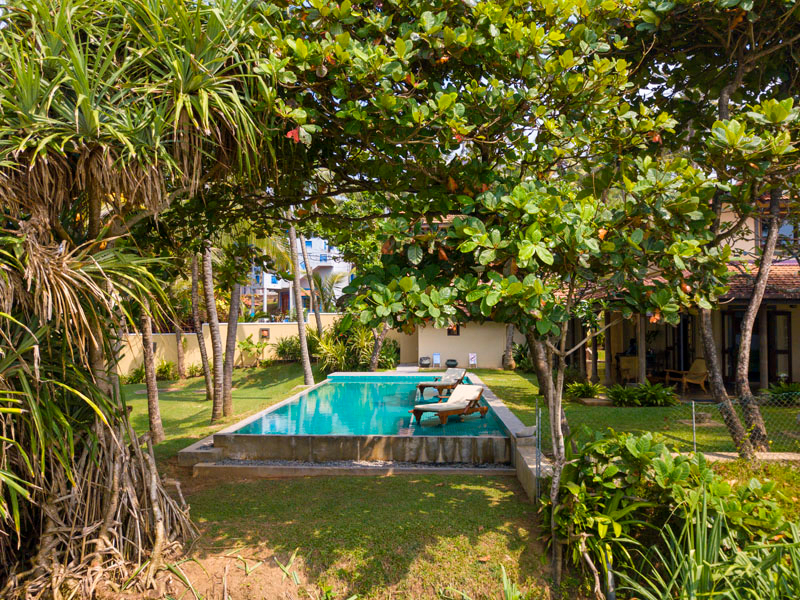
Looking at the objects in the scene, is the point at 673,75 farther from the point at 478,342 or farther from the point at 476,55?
the point at 478,342

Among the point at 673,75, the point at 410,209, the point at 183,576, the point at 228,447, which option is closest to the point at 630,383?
the point at 673,75

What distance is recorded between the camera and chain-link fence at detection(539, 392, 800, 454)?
8203 millimetres

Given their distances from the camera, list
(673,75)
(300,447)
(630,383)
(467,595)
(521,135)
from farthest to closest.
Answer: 1. (630,383)
2. (300,447)
3. (673,75)
4. (521,135)
5. (467,595)

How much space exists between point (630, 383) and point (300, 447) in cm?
1089

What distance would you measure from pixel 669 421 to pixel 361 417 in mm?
6520

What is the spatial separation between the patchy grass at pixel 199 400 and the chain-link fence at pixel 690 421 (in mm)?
6851

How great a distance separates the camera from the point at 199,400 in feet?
54.9

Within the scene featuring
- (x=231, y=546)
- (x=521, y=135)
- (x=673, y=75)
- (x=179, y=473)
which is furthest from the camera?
(x=179, y=473)

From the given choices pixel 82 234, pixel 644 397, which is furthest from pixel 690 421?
pixel 82 234

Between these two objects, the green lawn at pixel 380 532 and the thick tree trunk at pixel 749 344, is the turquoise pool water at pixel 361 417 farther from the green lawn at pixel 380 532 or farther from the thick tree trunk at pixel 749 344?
the thick tree trunk at pixel 749 344

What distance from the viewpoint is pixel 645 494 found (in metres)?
4.92

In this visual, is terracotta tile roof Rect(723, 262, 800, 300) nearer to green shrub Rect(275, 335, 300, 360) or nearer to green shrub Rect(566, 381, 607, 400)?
green shrub Rect(566, 381, 607, 400)

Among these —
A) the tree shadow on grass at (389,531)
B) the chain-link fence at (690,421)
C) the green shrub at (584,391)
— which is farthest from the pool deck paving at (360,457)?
the green shrub at (584,391)

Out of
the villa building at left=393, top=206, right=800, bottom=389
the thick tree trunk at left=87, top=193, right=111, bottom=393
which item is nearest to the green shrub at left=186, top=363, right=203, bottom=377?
the villa building at left=393, top=206, right=800, bottom=389
